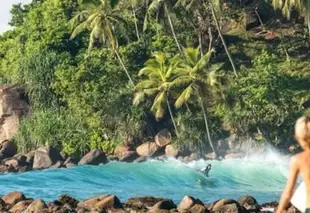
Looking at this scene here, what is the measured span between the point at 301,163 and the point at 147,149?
37928mm

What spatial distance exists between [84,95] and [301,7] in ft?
45.4

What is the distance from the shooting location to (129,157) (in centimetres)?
4366

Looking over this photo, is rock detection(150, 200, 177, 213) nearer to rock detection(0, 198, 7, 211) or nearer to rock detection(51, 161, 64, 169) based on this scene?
rock detection(0, 198, 7, 211)

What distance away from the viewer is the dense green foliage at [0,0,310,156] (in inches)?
1687

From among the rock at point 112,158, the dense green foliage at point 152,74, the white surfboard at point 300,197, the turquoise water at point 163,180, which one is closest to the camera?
the white surfboard at point 300,197

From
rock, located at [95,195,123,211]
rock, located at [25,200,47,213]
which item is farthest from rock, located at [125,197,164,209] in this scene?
rock, located at [25,200,47,213]

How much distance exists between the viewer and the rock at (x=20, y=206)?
20.3 m

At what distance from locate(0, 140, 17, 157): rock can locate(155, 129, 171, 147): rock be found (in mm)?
9174

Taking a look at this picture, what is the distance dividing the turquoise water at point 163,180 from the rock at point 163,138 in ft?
9.28

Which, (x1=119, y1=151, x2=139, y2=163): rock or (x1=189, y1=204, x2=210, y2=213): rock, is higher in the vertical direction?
(x1=189, y1=204, x2=210, y2=213): rock

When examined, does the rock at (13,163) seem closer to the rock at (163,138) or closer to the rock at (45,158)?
the rock at (45,158)

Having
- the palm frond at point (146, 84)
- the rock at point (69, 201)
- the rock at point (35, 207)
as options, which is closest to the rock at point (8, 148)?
the palm frond at point (146, 84)

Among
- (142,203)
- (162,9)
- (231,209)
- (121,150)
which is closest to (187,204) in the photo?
(231,209)

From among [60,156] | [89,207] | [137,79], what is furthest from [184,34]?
[89,207]
